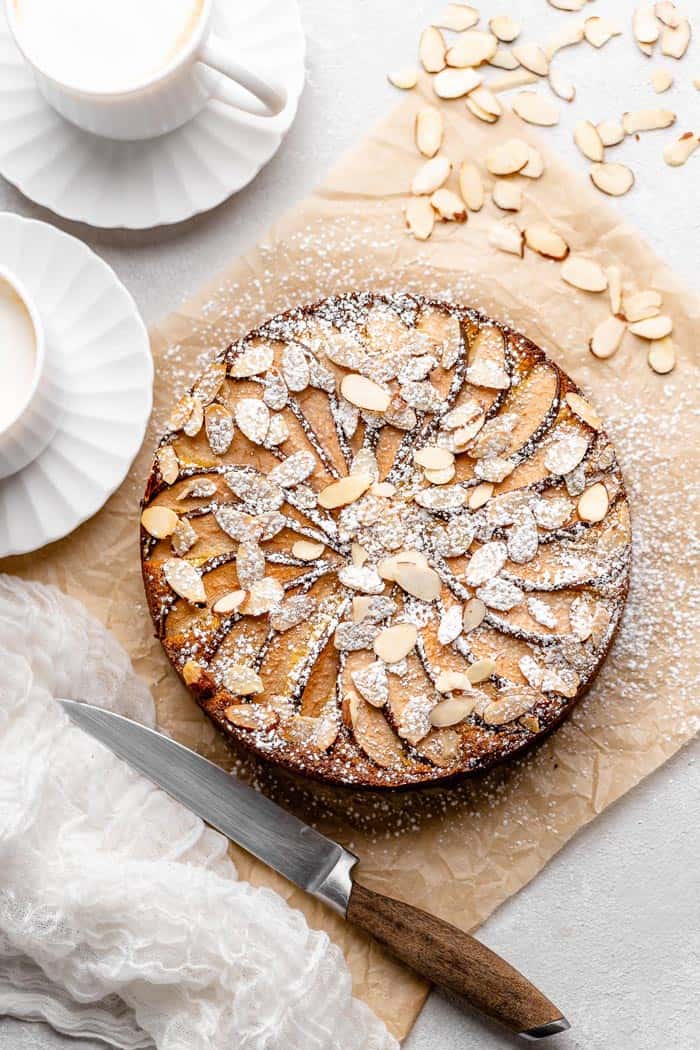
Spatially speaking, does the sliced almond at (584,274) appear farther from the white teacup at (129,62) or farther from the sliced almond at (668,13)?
the white teacup at (129,62)

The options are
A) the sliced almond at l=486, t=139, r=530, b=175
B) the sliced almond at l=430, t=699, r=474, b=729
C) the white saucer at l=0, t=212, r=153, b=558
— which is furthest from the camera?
the sliced almond at l=486, t=139, r=530, b=175

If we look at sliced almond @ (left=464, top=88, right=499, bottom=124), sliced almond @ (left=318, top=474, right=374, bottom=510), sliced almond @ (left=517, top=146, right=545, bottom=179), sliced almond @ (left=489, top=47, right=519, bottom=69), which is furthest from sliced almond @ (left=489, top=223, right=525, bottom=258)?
sliced almond @ (left=318, top=474, right=374, bottom=510)

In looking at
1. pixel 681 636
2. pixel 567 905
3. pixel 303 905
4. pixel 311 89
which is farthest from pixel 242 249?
pixel 567 905

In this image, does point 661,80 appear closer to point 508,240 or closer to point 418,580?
point 508,240

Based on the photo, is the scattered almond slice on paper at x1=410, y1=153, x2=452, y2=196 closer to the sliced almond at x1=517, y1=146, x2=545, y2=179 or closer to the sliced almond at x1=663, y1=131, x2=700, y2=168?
the sliced almond at x1=517, y1=146, x2=545, y2=179

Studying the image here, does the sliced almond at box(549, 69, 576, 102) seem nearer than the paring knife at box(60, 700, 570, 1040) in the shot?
No

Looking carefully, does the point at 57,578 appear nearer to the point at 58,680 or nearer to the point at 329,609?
the point at 58,680

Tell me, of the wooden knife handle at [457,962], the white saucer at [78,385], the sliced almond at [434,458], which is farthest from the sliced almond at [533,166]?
the wooden knife handle at [457,962]
